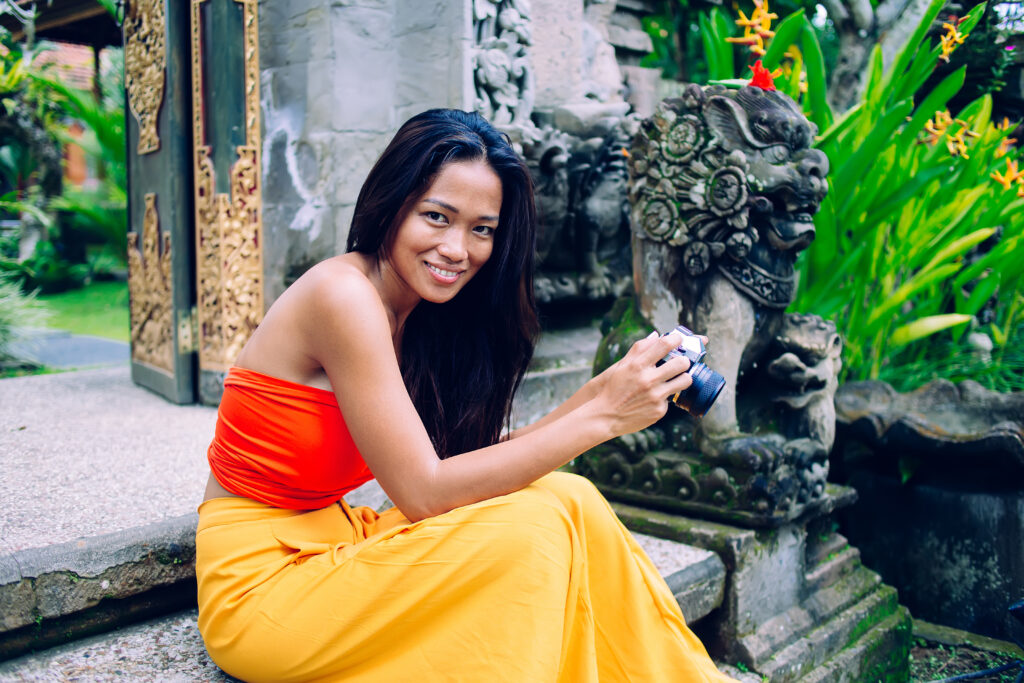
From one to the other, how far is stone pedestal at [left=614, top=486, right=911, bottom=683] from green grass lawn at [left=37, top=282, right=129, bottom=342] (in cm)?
540

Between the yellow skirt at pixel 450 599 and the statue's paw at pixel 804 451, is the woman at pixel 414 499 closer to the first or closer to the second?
the yellow skirt at pixel 450 599

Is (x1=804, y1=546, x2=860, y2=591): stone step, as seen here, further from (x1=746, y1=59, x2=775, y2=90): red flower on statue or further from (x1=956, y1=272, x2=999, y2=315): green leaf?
(x1=746, y1=59, x2=775, y2=90): red flower on statue

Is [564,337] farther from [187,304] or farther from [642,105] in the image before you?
[642,105]

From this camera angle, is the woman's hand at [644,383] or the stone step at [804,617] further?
the stone step at [804,617]

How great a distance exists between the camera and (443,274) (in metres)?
1.88

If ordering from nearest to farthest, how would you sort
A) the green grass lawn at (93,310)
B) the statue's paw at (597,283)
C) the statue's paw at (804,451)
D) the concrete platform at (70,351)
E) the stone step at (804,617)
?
the stone step at (804,617)
the statue's paw at (804,451)
the statue's paw at (597,283)
the concrete platform at (70,351)
the green grass lawn at (93,310)

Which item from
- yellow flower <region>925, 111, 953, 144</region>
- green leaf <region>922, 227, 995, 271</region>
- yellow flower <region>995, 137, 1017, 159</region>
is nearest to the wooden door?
green leaf <region>922, 227, 995, 271</region>

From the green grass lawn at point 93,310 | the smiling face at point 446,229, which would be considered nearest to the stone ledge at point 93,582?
the smiling face at point 446,229

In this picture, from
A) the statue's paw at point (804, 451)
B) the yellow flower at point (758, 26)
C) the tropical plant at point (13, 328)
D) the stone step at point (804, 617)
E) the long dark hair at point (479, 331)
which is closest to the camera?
the long dark hair at point (479, 331)

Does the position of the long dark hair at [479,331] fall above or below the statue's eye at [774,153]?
below

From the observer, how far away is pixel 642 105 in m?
5.53

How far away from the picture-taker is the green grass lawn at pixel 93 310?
7434 mm

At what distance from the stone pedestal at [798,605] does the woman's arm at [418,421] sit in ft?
3.62

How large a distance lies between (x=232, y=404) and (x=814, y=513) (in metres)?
1.93
